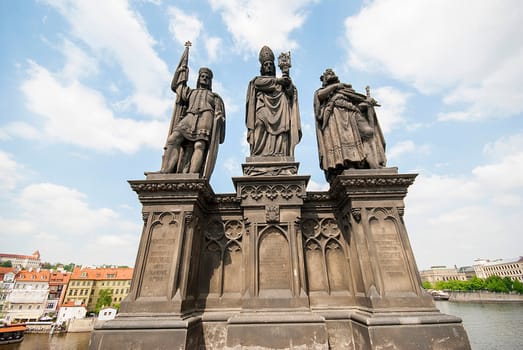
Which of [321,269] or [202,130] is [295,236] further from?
[202,130]

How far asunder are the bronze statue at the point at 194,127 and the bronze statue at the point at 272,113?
3.54ft

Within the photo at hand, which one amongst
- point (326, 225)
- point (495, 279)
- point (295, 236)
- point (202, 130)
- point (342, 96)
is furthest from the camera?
point (495, 279)

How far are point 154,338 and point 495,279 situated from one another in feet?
378

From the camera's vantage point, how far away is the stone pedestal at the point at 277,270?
4.70 meters

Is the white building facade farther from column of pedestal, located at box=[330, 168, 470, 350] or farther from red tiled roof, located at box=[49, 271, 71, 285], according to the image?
red tiled roof, located at box=[49, 271, 71, 285]

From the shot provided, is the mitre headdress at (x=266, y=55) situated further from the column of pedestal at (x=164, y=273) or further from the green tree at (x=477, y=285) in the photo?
the green tree at (x=477, y=285)

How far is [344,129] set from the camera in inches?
278

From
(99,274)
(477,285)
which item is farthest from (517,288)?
(99,274)

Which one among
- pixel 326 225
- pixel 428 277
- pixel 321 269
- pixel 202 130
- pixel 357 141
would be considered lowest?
pixel 321 269

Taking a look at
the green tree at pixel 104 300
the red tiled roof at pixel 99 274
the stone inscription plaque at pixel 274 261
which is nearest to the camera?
the stone inscription plaque at pixel 274 261

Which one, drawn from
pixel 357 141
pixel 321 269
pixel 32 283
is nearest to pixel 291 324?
pixel 321 269

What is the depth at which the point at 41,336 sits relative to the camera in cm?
4903

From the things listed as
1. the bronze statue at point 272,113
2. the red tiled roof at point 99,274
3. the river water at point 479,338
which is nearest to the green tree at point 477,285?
the river water at point 479,338

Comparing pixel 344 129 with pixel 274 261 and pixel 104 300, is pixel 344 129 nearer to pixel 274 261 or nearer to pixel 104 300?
pixel 274 261
